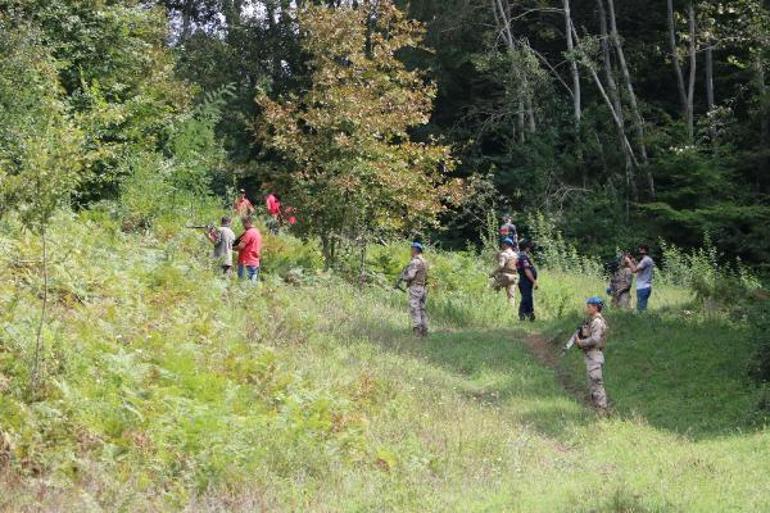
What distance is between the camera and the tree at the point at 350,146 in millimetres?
22266

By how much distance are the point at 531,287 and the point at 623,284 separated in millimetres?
2037

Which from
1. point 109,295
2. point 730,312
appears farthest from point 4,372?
point 730,312

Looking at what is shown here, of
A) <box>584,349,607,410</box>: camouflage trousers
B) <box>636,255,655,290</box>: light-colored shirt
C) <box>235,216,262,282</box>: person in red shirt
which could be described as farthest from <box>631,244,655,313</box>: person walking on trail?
<box>235,216,262,282</box>: person in red shirt

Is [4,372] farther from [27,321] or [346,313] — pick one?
[346,313]

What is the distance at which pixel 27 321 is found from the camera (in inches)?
376

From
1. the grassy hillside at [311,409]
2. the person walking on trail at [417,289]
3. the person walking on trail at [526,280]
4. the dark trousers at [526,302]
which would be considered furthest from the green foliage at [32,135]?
the dark trousers at [526,302]

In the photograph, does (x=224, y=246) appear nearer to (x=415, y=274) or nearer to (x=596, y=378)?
(x=415, y=274)

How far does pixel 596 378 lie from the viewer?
42.8 feet

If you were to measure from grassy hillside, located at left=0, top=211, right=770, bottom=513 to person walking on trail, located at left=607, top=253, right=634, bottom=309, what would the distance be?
3338mm

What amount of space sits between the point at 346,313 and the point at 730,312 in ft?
22.8

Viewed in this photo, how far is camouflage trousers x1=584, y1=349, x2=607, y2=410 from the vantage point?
42.7 ft

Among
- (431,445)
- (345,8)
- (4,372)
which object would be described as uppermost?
(345,8)

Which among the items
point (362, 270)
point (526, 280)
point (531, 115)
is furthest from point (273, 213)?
point (531, 115)

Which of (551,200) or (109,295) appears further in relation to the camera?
(551,200)
